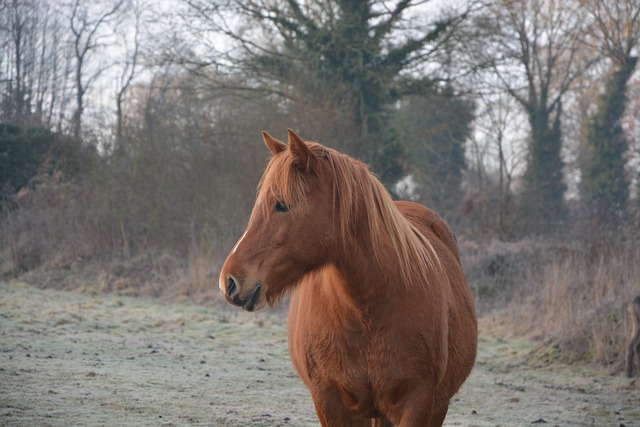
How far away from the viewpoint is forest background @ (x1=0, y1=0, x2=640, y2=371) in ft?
49.7

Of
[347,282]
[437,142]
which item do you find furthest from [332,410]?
[437,142]

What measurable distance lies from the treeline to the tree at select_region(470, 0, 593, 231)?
7 centimetres

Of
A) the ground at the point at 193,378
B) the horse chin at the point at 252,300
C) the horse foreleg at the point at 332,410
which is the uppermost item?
the horse chin at the point at 252,300

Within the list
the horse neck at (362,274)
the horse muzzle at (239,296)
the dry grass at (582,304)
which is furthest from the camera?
the dry grass at (582,304)

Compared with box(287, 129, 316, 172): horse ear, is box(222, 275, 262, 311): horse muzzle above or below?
below

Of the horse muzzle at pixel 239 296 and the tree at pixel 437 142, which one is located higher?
the tree at pixel 437 142

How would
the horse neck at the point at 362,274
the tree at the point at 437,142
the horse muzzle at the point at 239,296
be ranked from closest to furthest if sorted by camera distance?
1. the horse muzzle at the point at 239,296
2. the horse neck at the point at 362,274
3. the tree at the point at 437,142

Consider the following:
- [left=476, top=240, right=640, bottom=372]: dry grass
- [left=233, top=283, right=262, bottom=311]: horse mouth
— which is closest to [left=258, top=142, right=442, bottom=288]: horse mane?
[left=233, top=283, right=262, bottom=311]: horse mouth

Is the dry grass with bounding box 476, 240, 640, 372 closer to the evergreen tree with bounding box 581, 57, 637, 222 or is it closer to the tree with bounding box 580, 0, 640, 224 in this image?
the tree with bounding box 580, 0, 640, 224

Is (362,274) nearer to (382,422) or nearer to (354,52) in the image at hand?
(382,422)

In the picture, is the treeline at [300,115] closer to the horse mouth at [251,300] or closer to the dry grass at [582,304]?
the dry grass at [582,304]

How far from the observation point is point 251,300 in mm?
3301

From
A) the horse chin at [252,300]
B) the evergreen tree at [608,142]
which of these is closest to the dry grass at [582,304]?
the horse chin at [252,300]

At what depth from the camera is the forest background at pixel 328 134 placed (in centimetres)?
1515
